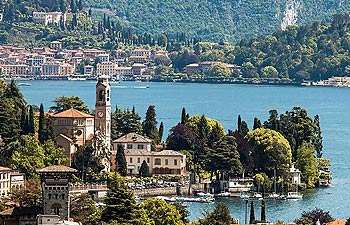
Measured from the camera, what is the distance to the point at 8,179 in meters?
53.0

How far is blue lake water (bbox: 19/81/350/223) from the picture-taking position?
57688 millimetres

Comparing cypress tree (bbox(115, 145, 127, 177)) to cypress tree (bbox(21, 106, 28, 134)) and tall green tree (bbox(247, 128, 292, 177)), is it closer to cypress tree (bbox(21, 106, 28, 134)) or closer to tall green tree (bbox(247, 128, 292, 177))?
cypress tree (bbox(21, 106, 28, 134))

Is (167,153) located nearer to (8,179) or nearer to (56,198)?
(8,179)

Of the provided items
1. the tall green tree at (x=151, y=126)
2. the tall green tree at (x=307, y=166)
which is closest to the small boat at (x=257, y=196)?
the tall green tree at (x=307, y=166)

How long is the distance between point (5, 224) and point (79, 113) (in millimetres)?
23275

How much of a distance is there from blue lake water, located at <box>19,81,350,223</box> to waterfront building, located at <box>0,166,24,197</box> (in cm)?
629

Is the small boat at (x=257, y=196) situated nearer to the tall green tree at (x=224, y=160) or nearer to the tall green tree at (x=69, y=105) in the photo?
the tall green tree at (x=224, y=160)

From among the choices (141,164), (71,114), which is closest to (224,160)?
(141,164)

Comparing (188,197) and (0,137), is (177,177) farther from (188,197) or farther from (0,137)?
(0,137)

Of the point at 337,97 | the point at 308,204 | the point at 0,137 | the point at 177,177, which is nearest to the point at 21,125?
the point at 0,137

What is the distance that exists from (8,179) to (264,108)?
76.7 m

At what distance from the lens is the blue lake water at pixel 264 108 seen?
5769 cm

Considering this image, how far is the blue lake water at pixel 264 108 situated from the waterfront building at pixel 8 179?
20.6 feet

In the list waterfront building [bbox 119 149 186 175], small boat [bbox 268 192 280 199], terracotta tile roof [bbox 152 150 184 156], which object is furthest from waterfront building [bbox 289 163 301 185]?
terracotta tile roof [bbox 152 150 184 156]
